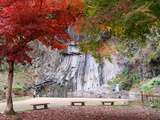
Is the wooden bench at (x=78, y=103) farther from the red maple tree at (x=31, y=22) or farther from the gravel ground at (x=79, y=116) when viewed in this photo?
the red maple tree at (x=31, y=22)

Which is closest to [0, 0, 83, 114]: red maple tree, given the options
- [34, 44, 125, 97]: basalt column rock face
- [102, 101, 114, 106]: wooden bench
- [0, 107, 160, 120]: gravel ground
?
[0, 107, 160, 120]: gravel ground

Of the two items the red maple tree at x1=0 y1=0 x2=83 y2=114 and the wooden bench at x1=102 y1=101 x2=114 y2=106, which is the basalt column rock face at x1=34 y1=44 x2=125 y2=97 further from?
the red maple tree at x1=0 y1=0 x2=83 y2=114

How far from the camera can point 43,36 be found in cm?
1881

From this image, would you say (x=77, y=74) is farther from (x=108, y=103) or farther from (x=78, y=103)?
(x=108, y=103)

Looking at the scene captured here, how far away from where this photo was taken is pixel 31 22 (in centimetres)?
1739

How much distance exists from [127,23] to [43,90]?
25395 mm

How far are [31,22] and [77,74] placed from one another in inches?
789

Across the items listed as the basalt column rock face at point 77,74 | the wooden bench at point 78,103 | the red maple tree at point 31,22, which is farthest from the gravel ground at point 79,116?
the basalt column rock face at point 77,74

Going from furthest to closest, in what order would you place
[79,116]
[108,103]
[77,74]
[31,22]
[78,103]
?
[77,74] → [78,103] → [108,103] → [79,116] → [31,22]

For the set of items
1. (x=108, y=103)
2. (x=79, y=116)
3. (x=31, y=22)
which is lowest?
(x=79, y=116)

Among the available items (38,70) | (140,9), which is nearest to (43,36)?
(140,9)

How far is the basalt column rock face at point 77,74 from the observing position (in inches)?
1420

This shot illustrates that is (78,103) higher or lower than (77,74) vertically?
lower

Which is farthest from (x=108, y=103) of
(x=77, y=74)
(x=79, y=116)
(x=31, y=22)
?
(x=77, y=74)
